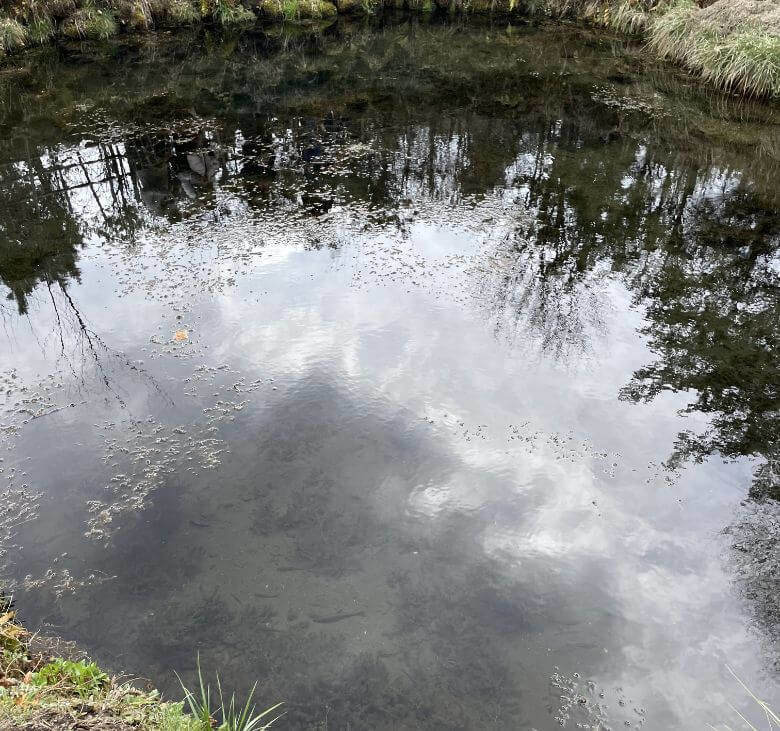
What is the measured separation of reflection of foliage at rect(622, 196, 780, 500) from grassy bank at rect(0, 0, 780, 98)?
6.53 m

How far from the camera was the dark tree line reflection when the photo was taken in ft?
21.5

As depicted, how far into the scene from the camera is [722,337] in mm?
6461

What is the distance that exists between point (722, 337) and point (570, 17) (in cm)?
1646

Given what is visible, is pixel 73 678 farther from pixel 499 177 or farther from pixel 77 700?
pixel 499 177

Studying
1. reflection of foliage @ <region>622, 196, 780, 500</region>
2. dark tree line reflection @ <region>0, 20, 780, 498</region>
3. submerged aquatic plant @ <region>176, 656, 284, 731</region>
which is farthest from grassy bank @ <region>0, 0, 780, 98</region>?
submerged aquatic plant @ <region>176, 656, 284, 731</region>

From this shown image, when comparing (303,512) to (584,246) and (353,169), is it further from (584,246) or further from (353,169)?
(353,169)

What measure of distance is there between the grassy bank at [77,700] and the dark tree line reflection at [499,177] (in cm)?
401

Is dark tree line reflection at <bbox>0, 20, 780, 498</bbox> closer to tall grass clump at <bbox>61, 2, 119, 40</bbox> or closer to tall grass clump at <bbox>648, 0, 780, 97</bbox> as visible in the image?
tall grass clump at <bbox>648, 0, 780, 97</bbox>

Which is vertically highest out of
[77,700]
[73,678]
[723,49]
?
[723,49]

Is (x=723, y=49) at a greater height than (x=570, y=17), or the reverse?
(x=723, y=49)

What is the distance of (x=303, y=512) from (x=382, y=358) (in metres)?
2.02

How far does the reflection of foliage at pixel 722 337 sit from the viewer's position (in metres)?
5.42

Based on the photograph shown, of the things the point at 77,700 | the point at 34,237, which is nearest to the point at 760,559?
the point at 77,700

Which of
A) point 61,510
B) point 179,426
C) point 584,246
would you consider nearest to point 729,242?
point 584,246
